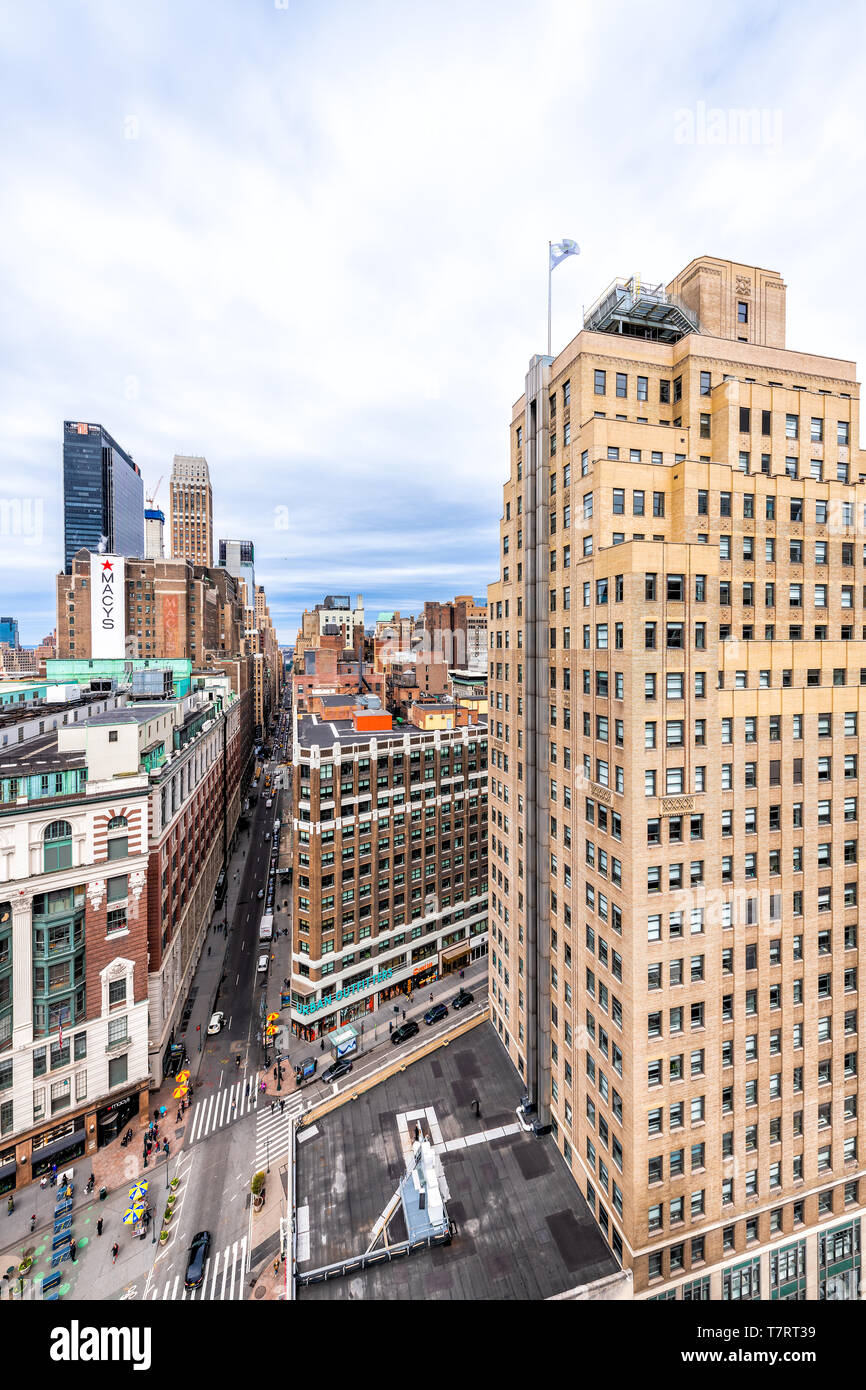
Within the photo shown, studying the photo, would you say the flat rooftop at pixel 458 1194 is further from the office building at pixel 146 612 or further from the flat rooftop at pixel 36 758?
the office building at pixel 146 612

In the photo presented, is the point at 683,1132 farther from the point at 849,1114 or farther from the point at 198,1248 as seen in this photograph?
the point at 198,1248

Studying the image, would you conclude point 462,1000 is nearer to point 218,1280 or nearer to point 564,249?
point 218,1280

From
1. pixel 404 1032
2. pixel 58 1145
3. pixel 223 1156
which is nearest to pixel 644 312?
pixel 404 1032

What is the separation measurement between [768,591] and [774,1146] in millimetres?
34885

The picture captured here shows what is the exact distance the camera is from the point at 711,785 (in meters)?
33.2

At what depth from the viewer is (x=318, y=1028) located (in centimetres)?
6225

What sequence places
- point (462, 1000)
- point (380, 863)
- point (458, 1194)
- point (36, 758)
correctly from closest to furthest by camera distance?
point (458, 1194) → point (36, 758) → point (380, 863) → point (462, 1000)

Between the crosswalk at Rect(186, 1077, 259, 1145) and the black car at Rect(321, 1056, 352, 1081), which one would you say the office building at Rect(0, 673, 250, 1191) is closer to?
the crosswalk at Rect(186, 1077, 259, 1145)

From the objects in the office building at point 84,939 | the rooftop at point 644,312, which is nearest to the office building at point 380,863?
the office building at point 84,939

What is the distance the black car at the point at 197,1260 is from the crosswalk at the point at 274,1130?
21.6 ft

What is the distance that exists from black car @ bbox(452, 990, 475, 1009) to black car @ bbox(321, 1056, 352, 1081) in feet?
48.4

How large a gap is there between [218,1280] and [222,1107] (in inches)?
601

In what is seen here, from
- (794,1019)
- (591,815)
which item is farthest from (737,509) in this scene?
(794,1019)

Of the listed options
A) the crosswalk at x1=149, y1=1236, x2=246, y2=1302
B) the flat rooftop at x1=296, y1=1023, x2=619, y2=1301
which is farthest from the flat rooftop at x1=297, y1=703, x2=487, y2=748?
the crosswalk at x1=149, y1=1236, x2=246, y2=1302
